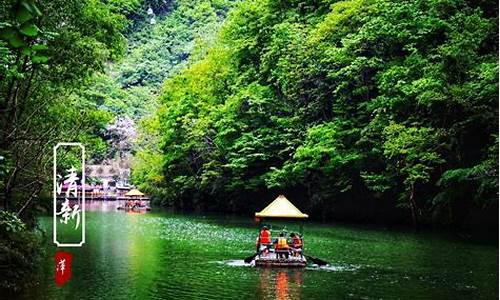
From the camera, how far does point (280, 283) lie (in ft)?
51.2

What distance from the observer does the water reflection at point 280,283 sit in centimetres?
1399

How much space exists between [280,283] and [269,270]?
2081 mm

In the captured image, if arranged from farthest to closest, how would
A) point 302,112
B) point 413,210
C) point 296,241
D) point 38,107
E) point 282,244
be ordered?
point 302,112 → point 413,210 → point 296,241 → point 282,244 → point 38,107

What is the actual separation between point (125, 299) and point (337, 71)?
2458cm

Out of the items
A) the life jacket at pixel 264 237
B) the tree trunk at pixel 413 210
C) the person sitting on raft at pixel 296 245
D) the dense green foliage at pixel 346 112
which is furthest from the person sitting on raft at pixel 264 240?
the tree trunk at pixel 413 210

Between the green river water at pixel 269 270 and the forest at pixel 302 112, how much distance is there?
2.09 meters

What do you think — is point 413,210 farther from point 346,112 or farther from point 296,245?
point 296,245

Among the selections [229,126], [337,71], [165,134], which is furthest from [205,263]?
[165,134]

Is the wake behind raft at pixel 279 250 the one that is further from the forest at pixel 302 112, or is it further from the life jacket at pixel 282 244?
the forest at pixel 302 112

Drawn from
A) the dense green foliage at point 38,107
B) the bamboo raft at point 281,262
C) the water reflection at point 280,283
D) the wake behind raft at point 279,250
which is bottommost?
the water reflection at point 280,283

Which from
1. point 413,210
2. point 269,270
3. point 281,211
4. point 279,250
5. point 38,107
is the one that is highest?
point 38,107

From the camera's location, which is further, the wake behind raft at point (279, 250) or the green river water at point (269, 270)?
the wake behind raft at point (279, 250)

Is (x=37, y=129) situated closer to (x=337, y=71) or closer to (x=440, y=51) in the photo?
(x=440, y=51)

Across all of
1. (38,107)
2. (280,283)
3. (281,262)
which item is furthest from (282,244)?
(38,107)
